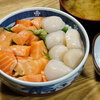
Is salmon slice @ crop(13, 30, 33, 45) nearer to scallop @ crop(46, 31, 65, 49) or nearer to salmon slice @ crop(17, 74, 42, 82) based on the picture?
scallop @ crop(46, 31, 65, 49)

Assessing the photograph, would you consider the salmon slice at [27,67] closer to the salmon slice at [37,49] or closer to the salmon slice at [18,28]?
the salmon slice at [37,49]

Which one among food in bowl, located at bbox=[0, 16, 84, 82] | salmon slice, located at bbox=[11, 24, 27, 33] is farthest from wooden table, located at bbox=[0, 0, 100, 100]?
salmon slice, located at bbox=[11, 24, 27, 33]

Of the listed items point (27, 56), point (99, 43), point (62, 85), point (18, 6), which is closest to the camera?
point (62, 85)

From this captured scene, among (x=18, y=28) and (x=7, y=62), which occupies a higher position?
(x=18, y=28)

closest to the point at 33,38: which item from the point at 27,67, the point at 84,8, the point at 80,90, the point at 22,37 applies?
the point at 22,37

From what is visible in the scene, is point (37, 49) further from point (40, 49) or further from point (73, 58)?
point (73, 58)

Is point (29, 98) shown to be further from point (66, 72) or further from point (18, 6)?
point (18, 6)

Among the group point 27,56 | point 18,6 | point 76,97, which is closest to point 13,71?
point 27,56
